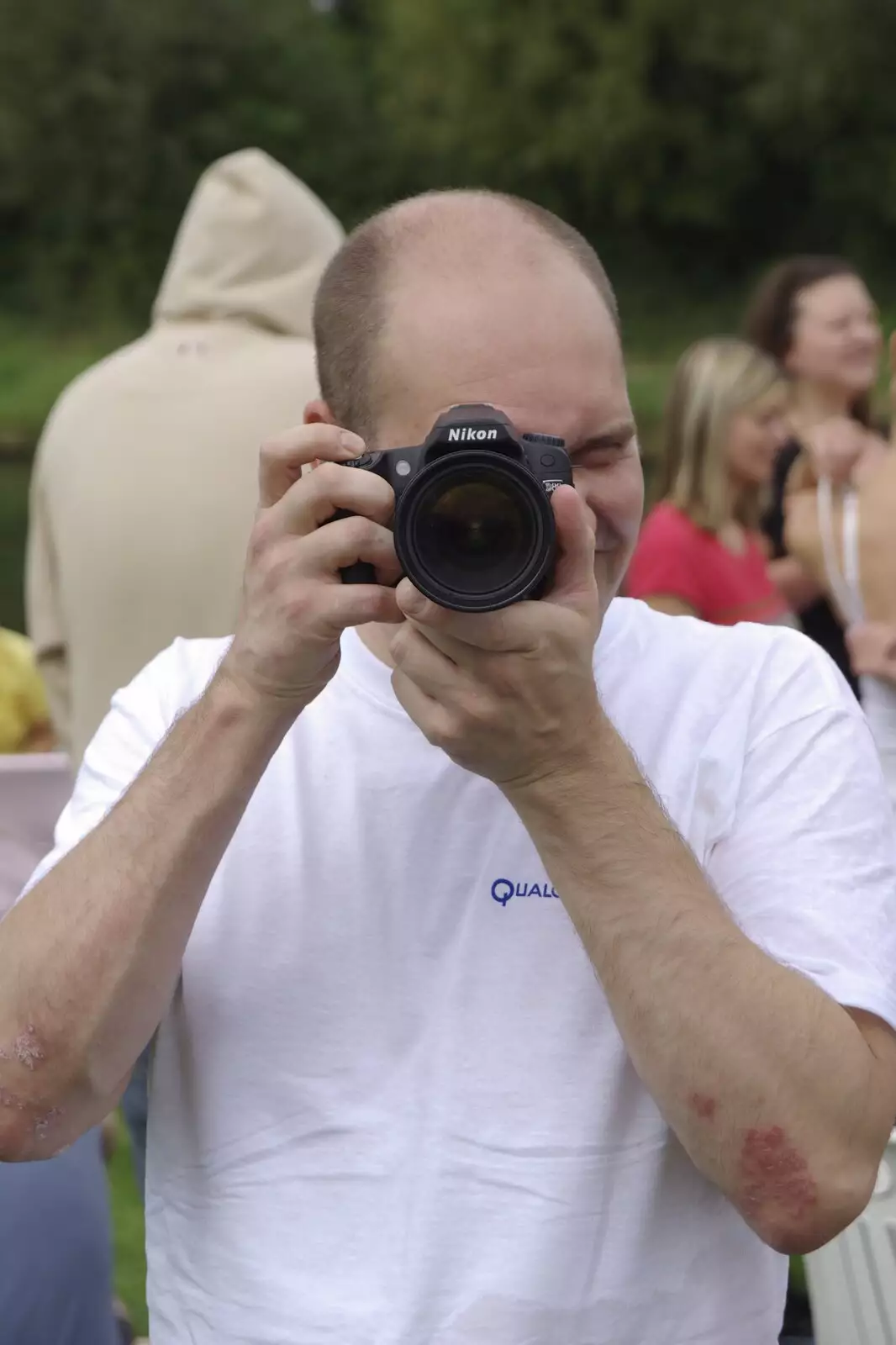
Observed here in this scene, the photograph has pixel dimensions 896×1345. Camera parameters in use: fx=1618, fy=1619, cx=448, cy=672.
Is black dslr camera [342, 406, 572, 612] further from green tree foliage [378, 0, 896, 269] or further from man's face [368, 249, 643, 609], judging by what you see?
green tree foliage [378, 0, 896, 269]

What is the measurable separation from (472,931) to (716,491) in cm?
237

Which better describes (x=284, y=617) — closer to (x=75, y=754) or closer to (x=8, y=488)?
(x=75, y=754)

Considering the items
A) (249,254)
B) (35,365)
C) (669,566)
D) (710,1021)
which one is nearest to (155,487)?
(249,254)

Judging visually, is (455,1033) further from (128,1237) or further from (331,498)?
(128,1237)

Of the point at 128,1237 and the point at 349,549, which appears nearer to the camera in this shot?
the point at 349,549

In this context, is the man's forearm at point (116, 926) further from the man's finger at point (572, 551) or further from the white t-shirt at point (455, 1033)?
the man's finger at point (572, 551)

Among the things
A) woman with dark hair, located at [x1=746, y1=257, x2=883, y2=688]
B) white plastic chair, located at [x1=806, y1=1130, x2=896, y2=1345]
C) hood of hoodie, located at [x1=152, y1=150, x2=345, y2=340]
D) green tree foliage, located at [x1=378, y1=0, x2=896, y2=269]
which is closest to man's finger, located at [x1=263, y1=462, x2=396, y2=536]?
white plastic chair, located at [x1=806, y1=1130, x2=896, y2=1345]

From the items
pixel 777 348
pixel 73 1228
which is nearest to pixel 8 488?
pixel 777 348

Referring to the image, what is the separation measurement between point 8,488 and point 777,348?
42.2 feet

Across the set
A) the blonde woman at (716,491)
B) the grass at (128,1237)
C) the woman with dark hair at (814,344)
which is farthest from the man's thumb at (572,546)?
the woman with dark hair at (814,344)

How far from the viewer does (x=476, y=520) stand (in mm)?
1199

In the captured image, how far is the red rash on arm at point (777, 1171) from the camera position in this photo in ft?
3.95

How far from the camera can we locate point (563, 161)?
2958cm

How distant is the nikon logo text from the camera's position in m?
1.20
